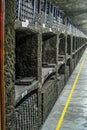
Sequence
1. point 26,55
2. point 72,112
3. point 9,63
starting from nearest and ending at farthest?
point 9,63, point 26,55, point 72,112

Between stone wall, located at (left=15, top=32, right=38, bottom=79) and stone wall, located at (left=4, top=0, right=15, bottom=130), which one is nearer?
stone wall, located at (left=4, top=0, right=15, bottom=130)

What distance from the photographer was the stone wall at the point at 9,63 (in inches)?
215

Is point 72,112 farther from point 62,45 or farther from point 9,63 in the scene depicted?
point 62,45

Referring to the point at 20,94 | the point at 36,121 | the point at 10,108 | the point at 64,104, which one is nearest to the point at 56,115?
the point at 64,104

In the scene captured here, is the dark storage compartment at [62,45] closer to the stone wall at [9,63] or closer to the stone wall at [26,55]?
the stone wall at [26,55]

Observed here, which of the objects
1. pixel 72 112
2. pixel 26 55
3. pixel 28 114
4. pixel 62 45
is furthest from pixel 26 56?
pixel 62 45

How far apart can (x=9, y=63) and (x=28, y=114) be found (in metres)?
2.45

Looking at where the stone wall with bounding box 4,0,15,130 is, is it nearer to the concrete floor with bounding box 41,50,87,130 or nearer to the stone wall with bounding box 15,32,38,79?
the stone wall with bounding box 15,32,38,79

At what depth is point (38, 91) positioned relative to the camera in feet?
29.2

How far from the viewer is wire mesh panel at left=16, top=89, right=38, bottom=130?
6978 millimetres

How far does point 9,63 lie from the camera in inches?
221

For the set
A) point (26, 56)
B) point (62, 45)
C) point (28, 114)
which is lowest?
point (28, 114)

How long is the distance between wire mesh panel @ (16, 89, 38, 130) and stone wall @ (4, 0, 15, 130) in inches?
43.6

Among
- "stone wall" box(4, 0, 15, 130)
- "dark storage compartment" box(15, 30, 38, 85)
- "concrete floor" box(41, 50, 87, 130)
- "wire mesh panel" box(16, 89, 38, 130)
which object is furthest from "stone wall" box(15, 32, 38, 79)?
"stone wall" box(4, 0, 15, 130)
